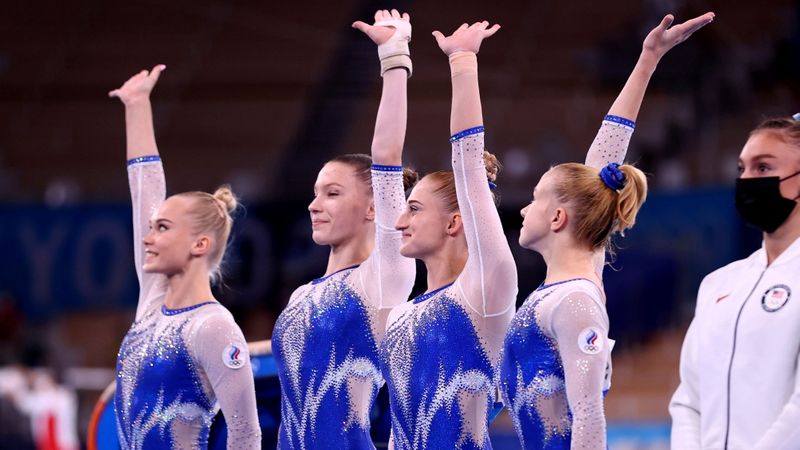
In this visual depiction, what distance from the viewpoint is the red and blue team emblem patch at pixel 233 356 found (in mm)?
2992

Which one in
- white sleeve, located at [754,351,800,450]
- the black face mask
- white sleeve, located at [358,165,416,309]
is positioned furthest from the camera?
white sleeve, located at [358,165,416,309]

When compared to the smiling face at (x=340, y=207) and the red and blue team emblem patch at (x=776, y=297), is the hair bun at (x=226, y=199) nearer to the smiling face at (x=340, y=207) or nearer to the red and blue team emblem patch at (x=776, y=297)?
the smiling face at (x=340, y=207)

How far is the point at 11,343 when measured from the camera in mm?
9422

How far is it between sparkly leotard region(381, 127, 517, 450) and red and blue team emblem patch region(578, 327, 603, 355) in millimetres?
361

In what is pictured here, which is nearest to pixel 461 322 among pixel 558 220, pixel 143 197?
pixel 558 220

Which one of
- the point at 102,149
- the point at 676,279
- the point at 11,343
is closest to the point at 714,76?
the point at 676,279

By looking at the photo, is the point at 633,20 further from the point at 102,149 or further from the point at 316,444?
the point at 316,444

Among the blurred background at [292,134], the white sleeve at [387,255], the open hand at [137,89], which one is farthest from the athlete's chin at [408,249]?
the blurred background at [292,134]

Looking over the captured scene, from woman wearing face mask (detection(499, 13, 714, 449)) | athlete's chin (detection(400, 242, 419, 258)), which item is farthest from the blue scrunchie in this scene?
athlete's chin (detection(400, 242, 419, 258))

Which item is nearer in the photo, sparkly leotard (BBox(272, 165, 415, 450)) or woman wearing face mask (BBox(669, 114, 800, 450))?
woman wearing face mask (BBox(669, 114, 800, 450))

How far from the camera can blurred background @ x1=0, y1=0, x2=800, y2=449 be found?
8.47 m

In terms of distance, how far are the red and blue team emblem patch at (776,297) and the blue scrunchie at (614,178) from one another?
39 cm

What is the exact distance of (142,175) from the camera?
11.6ft

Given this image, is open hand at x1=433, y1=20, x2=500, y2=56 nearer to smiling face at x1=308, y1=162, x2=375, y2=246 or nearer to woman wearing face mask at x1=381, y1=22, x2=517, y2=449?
woman wearing face mask at x1=381, y1=22, x2=517, y2=449
